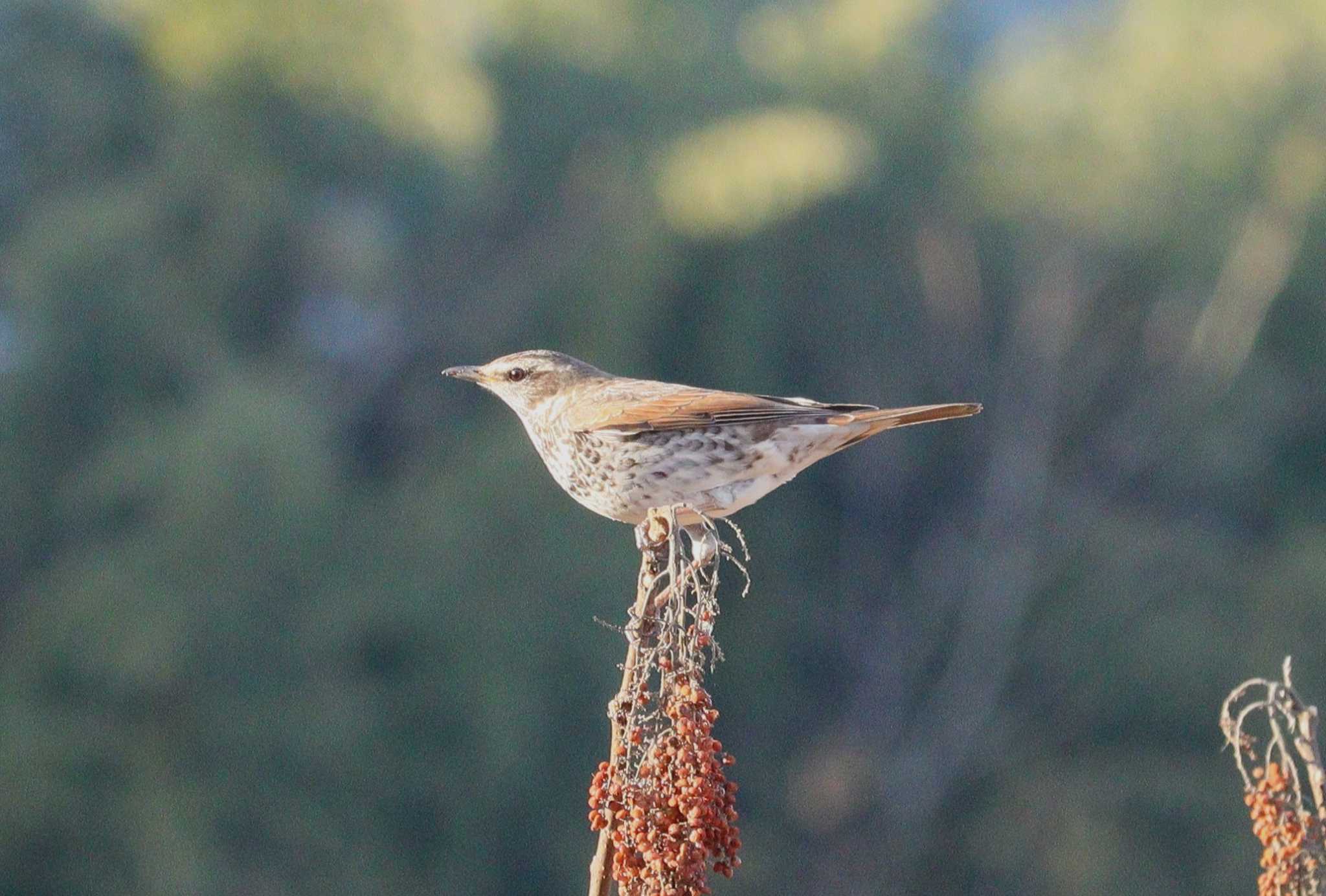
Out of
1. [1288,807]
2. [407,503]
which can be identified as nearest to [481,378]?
[1288,807]

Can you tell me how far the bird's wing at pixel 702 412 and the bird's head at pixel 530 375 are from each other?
39 cm

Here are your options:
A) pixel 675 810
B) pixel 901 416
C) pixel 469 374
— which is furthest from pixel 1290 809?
pixel 469 374

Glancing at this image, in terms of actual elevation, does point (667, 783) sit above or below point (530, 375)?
below

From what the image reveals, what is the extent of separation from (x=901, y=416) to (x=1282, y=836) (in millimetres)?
1494

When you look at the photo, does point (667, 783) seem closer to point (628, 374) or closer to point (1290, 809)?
point (1290, 809)

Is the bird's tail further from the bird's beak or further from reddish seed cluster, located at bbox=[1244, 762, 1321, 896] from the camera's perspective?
reddish seed cluster, located at bbox=[1244, 762, 1321, 896]

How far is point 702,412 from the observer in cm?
362

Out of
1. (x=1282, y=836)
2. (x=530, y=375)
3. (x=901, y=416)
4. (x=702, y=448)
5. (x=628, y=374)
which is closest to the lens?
(x=1282, y=836)

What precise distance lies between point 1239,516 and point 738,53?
18.9 feet

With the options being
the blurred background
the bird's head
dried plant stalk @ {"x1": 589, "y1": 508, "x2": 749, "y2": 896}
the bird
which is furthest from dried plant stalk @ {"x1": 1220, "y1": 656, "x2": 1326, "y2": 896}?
the blurred background

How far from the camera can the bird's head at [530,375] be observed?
416 cm

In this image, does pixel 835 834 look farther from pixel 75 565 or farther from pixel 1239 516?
pixel 75 565

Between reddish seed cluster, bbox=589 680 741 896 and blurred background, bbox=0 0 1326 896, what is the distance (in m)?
7.87

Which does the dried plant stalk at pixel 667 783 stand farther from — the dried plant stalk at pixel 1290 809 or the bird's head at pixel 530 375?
the bird's head at pixel 530 375
